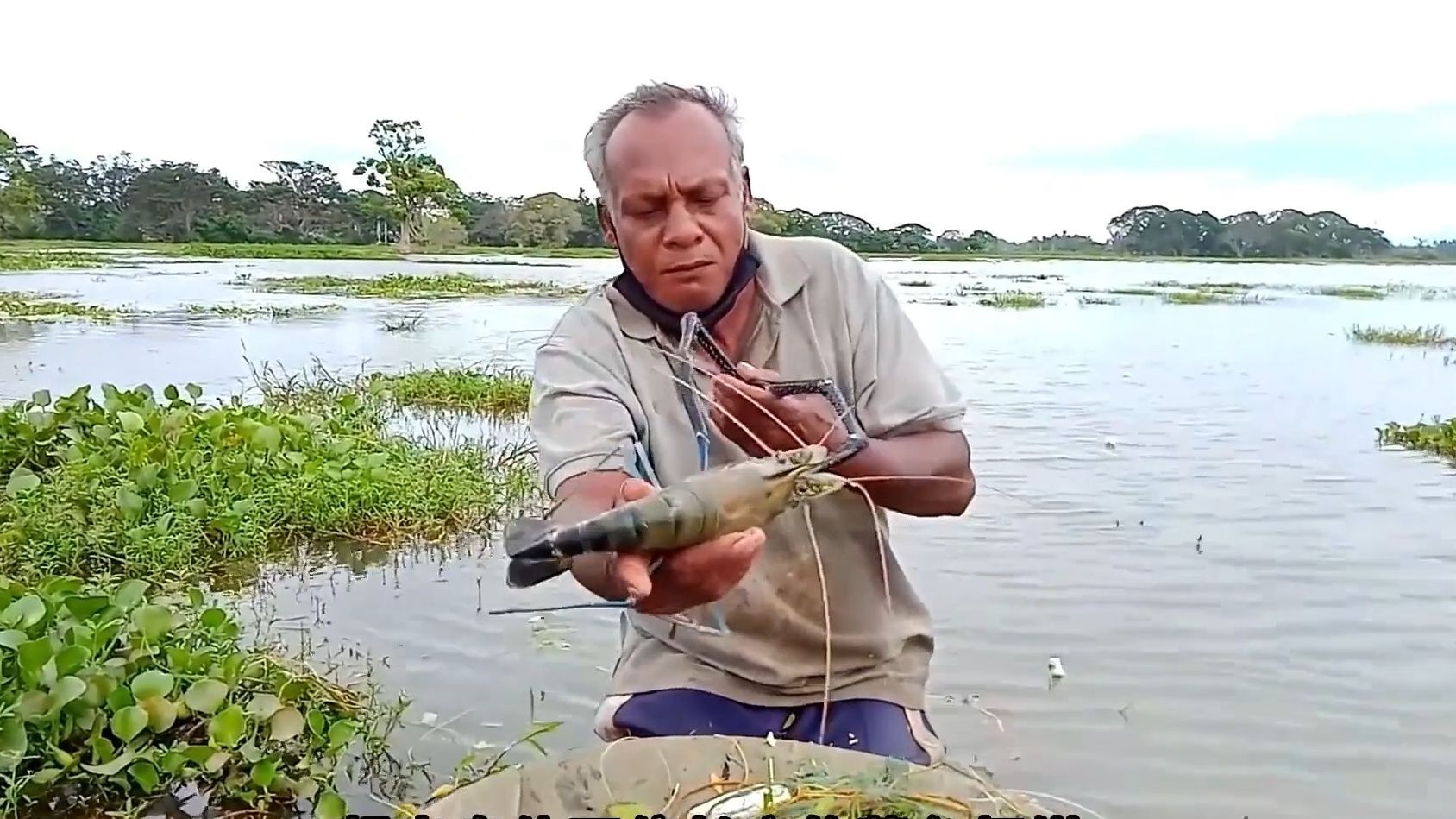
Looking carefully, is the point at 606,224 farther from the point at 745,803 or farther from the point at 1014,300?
the point at 1014,300

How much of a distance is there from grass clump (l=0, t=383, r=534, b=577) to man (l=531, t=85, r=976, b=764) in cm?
373

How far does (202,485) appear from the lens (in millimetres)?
6531

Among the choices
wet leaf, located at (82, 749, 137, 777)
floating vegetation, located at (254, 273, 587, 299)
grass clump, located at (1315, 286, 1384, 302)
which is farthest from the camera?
grass clump, located at (1315, 286, 1384, 302)

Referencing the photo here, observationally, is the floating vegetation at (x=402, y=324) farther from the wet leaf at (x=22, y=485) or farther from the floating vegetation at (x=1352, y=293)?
the floating vegetation at (x=1352, y=293)

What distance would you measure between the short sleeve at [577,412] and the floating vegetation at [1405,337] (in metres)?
18.5

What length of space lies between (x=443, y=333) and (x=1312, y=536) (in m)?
13.8

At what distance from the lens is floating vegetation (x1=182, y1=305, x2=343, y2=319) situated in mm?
21234

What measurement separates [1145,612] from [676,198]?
164 inches

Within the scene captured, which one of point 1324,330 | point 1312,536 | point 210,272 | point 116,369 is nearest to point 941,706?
point 1312,536

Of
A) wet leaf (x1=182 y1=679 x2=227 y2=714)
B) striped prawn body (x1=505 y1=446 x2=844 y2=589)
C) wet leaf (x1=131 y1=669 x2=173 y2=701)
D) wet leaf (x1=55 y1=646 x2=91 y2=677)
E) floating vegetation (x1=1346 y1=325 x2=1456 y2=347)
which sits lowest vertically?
floating vegetation (x1=1346 y1=325 x2=1456 y2=347)

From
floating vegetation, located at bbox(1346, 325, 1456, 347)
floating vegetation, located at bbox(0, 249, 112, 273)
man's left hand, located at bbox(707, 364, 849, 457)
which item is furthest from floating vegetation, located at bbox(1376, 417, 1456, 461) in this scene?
floating vegetation, located at bbox(0, 249, 112, 273)

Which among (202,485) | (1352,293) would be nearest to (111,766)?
(202,485)

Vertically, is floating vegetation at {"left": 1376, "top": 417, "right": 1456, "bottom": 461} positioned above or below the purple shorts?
below

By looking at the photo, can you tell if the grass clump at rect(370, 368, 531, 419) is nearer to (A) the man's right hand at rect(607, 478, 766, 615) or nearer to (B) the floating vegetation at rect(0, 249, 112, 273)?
(A) the man's right hand at rect(607, 478, 766, 615)
